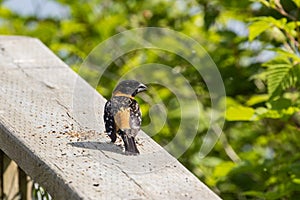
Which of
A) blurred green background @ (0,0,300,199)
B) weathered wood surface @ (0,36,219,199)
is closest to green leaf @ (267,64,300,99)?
blurred green background @ (0,0,300,199)

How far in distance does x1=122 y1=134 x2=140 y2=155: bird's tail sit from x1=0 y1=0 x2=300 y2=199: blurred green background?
2.39 feet

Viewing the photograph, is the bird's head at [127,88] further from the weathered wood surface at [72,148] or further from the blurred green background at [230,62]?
the blurred green background at [230,62]

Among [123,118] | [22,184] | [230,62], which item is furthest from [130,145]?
[230,62]

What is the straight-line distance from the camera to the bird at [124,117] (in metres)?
1.27

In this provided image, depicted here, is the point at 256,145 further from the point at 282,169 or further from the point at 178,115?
the point at 282,169

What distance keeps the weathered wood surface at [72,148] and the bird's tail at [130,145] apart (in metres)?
0.01

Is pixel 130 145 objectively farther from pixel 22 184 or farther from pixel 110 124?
pixel 22 184

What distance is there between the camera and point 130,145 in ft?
4.15

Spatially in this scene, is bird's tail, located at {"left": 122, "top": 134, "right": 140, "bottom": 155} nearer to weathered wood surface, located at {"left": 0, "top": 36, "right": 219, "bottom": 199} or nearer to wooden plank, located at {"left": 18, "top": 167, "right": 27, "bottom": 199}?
weathered wood surface, located at {"left": 0, "top": 36, "right": 219, "bottom": 199}

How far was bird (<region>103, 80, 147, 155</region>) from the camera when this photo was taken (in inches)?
49.9

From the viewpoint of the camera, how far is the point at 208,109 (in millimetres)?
2732

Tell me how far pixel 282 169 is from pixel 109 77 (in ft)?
3.40

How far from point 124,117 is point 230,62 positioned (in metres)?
1.39

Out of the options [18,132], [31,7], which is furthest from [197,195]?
[31,7]
